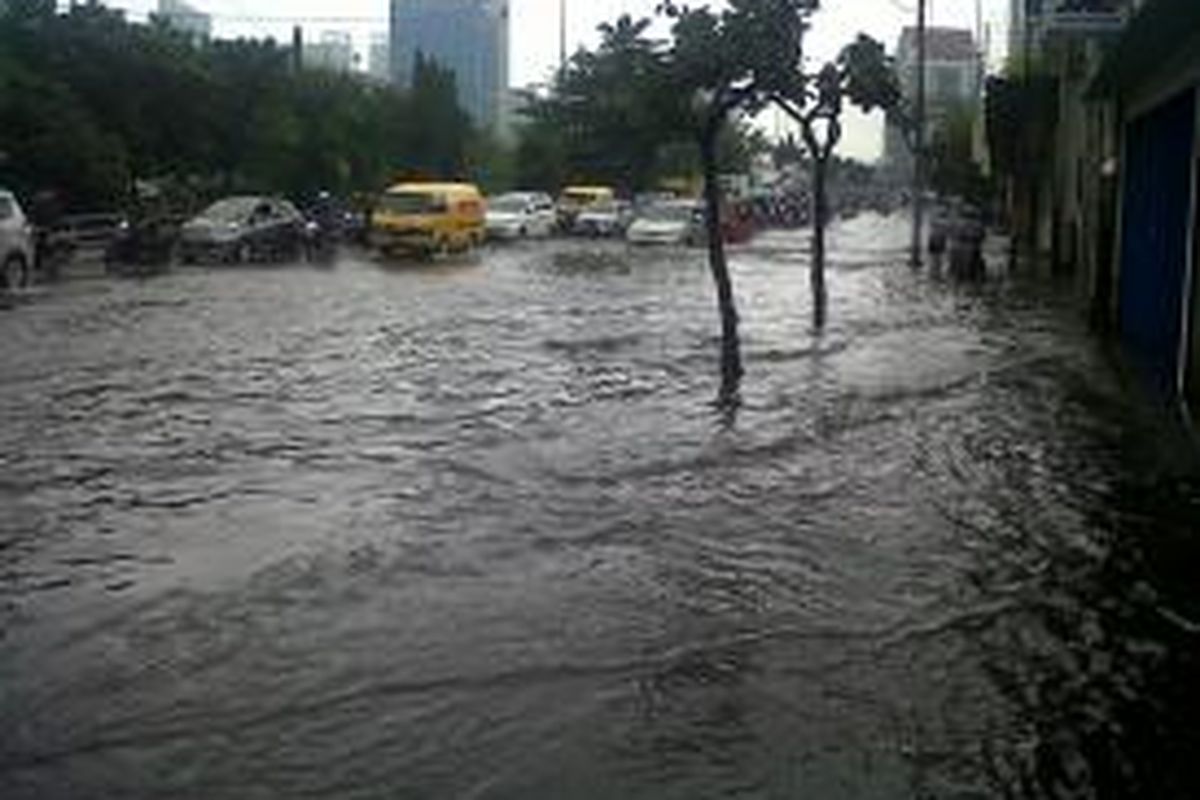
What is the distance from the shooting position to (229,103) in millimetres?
57031

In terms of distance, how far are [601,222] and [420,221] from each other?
59.1ft

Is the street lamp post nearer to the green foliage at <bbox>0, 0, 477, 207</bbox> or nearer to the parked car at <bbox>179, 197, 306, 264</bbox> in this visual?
the parked car at <bbox>179, 197, 306, 264</bbox>

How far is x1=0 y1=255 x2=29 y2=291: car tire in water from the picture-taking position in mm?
32906

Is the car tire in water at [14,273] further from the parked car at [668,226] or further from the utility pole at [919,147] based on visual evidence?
the parked car at [668,226]

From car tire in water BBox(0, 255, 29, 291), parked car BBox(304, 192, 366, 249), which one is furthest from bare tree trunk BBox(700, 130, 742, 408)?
parked car BBox(304, 192, 366, 249)

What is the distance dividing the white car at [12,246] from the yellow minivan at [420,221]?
14.3 meters

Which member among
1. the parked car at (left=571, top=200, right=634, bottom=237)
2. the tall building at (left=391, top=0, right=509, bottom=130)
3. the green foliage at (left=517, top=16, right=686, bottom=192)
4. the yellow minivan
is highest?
the tall building at (left=391, top=0, right=509, bottom=130)

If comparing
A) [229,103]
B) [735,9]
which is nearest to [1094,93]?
[735,9]

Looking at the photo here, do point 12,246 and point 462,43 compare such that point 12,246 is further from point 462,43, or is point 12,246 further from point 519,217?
point 462,43

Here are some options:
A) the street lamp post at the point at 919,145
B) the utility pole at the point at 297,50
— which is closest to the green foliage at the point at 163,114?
the utility pole at the point at 297,50

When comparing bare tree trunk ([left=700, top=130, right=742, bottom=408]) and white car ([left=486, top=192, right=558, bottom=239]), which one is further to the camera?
white car ([left=486, top=192, right=558, bottom=239])

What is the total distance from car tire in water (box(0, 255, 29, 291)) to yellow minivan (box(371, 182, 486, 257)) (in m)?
14.3

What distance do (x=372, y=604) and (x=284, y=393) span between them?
9.46 m

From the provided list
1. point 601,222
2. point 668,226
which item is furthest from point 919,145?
point 601,222
